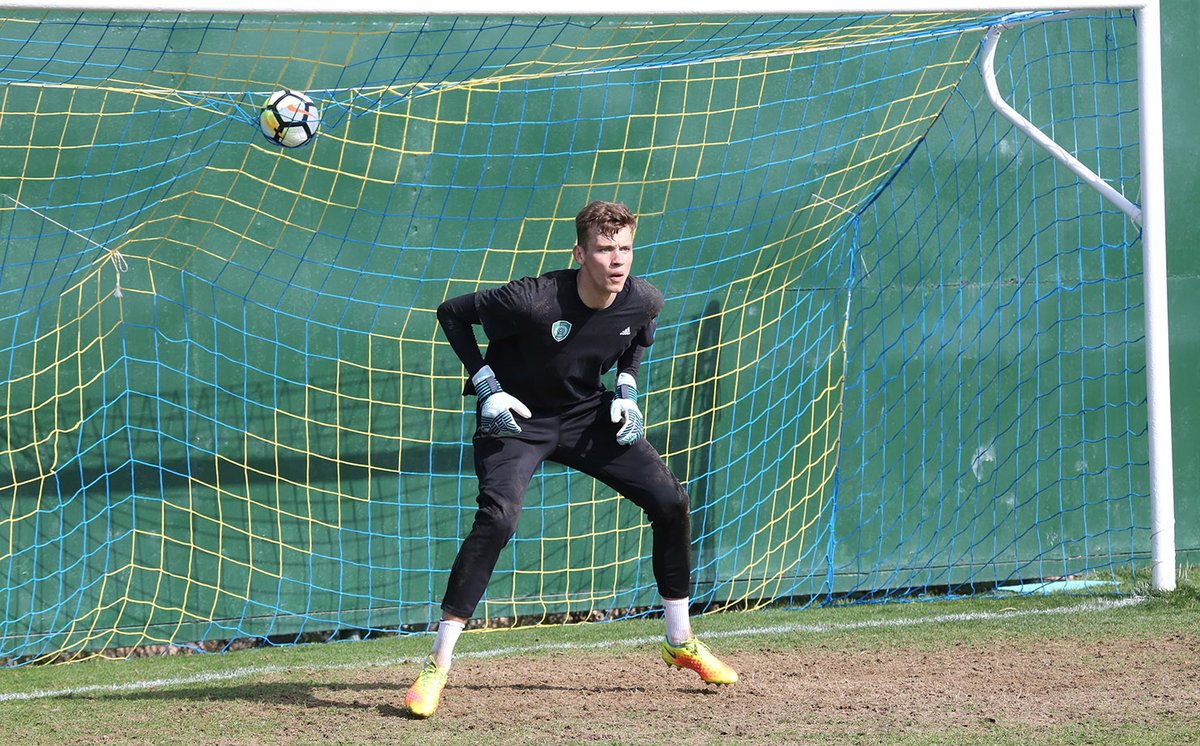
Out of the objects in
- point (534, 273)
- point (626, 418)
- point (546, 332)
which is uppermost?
point (534, 273)

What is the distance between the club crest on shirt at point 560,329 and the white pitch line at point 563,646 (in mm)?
1759

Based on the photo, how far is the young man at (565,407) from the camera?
4.73m

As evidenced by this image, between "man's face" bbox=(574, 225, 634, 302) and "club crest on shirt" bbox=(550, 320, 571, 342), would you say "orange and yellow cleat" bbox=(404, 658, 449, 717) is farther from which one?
"man's face" bbox=(574, 225, 634, 302)

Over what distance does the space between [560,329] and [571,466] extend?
0.52 metres

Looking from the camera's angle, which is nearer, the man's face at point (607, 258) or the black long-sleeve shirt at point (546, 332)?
the man's face at point (607, 258)

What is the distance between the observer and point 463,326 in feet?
16.2

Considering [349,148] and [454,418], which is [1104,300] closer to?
[454,418]

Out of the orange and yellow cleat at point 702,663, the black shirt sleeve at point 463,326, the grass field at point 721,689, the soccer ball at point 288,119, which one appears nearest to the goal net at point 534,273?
the soccer ball at point 288,119

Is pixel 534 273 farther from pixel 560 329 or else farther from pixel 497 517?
pixel 497 517

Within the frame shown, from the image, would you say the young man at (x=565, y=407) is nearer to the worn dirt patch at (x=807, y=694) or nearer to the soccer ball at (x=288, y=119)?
the worn dirt patch at (x=807, y=694)

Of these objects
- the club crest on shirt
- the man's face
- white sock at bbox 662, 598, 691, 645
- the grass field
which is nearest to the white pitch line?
the grass field

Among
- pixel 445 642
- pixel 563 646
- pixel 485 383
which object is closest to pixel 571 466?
pixel 485 383

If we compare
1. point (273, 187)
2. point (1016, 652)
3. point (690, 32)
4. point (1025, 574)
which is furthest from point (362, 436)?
point (1025, 574)

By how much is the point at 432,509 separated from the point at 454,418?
0.47 meters
